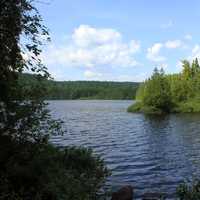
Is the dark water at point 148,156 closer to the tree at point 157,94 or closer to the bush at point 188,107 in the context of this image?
the tree at point 157,94

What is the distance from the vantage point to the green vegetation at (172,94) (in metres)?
90.2

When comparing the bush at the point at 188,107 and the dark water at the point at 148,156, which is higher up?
the bush at the point at 188,107

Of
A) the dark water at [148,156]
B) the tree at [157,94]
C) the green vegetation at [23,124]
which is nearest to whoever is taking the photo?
the green vegetation at [23,124]

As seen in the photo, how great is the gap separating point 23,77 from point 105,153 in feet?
62.6

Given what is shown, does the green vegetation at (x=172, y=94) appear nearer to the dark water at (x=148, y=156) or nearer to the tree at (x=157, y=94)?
the tree at (x=157, y=94)

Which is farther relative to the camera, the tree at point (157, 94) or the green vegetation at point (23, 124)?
the tree at point (157, 94)

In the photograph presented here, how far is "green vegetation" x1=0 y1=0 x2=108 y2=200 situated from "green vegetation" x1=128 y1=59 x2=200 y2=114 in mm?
76931

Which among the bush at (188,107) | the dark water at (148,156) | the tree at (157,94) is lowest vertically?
the dark water at (148,156)

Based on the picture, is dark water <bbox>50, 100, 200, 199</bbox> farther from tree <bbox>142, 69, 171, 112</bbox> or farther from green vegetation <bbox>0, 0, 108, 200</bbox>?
tree <bbox>142, 69, 171, 112</bbox>

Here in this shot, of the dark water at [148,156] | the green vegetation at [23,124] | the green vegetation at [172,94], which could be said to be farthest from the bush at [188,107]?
the green vegetation at [23,124]

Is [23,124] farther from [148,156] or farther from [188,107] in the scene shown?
[188,107]

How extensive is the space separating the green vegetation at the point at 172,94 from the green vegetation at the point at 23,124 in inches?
3029

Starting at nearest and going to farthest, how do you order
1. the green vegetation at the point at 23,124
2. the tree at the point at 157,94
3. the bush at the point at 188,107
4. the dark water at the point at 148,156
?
the green vegetation at the point at 23,124, the dark water at the point at 148,156, the tree at the point at 157,94, the bush at the point at 188,107

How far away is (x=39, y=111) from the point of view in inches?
510
